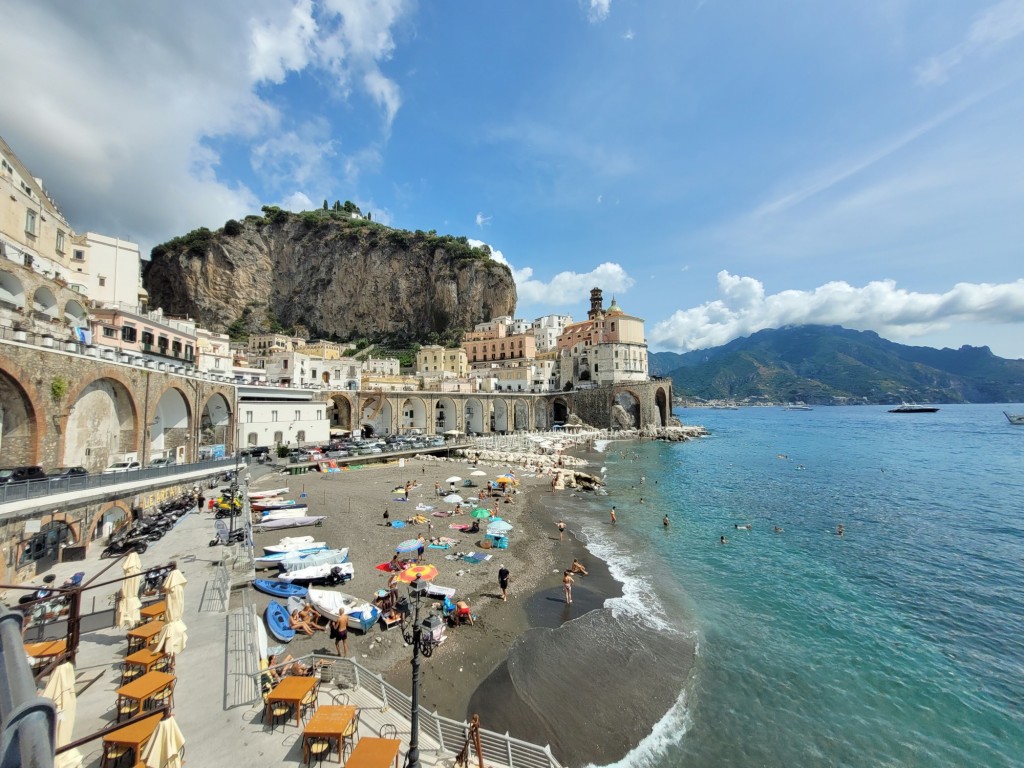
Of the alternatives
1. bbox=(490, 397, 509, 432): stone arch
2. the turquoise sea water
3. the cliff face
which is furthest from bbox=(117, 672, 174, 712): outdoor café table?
the cliff face

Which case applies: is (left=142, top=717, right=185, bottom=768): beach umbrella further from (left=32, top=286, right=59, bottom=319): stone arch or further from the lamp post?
(left=32, top=286, right=59, bottom=319): stone arch

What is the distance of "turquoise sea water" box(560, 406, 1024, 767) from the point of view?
9773 mm

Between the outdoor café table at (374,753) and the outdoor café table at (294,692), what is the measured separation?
1449mm

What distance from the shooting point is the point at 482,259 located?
97.9 meters

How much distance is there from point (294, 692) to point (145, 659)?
3.17m

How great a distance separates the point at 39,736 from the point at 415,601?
6.35 m

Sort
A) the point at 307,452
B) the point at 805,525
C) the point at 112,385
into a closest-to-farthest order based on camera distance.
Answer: the point at 112,385 < the point at 805,525 < the point at 307,452

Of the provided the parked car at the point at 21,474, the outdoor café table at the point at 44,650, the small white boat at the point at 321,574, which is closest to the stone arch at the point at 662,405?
the small white boat at the point at 321,574

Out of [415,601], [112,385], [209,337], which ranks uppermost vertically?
[209,337]

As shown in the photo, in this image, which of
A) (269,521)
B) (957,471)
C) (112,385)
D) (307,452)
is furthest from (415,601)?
(957,471)

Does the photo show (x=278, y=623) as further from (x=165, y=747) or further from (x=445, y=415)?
(x=445, y=415)

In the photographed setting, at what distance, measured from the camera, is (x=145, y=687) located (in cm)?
745

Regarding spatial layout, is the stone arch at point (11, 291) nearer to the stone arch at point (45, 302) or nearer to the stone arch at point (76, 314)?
the stone arch at point (45, 302)

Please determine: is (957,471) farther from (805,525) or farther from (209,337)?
(209,337)
